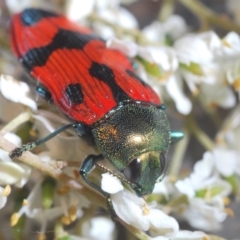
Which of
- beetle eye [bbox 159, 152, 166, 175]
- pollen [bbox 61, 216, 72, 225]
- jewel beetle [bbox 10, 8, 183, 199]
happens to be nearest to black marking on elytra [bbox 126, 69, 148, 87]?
jewel beetle [bbox 10, 8, 183, 199]

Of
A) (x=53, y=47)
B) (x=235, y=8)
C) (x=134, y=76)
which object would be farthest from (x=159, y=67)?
(x=235, y=8)

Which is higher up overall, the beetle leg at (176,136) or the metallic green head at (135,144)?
the metallic green head at (135,144)

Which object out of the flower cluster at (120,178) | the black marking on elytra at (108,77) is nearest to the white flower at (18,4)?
the flower cluster at (120,178)

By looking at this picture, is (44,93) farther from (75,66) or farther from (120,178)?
(120,178)

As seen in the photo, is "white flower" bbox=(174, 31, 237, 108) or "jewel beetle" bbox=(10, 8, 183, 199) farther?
"white flower" bbox=(174, 31, 237, 108)

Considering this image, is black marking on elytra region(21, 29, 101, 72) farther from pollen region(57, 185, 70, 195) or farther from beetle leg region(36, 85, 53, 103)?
pollen region(57, 185, 70, 195)

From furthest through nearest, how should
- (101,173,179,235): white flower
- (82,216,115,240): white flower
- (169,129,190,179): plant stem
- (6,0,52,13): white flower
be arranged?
(6,0,52,13): white flower
(169,129,190,179): plant stem
(82,216,115,240): white flower
(101,173,179,235): white flower

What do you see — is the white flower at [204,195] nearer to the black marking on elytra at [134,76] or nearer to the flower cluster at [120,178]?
the flower cluster at [120,178]

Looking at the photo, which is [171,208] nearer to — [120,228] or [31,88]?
[120,228]
